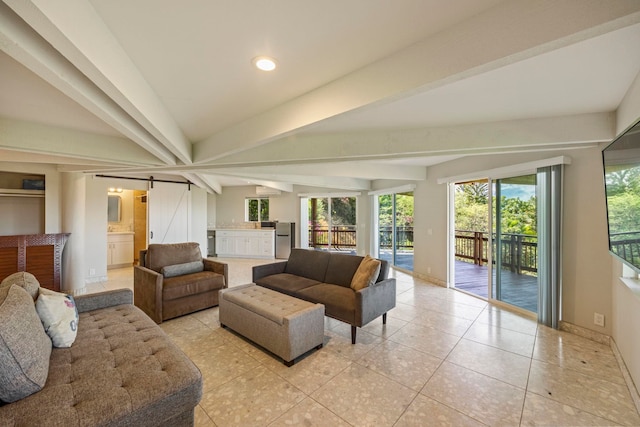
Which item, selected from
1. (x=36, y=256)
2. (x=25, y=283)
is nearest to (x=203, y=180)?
(x=36, y=256)

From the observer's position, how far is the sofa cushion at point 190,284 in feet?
10.9

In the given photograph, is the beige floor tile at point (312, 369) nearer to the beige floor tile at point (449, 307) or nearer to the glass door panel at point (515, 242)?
the beige floor tile at point (449, 307)

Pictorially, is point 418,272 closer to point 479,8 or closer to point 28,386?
point 479,8

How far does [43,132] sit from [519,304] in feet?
20.0

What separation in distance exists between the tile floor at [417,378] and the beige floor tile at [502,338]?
1cm

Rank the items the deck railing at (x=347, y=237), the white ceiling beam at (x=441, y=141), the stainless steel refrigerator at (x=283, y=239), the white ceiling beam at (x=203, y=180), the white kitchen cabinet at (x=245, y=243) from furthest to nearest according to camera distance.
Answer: the stainless steel refrigerator at (x=283, y=239) < the white kitchen cabinet at (x=245, y=243) < the deck railing at (x=347, y=237) < the white ceiling beam at (x=203, y=180) < the white ceiling beam at (x=441, y=141)

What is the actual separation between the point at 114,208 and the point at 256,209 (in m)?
3.72

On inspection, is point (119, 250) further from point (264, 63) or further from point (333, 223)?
point (264, 63)

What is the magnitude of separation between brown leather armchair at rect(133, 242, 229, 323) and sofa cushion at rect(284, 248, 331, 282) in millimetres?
1026

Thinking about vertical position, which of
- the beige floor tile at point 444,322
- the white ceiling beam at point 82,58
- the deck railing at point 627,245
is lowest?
the beige floor tile at point 444,322

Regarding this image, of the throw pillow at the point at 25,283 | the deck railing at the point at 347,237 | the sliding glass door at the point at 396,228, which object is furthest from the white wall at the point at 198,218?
the throw pillow at the point at 25,283

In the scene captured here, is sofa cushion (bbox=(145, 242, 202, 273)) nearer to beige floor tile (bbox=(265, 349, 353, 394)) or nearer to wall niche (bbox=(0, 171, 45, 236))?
beige floor tile (bbox=(265, 349, 353, 394))

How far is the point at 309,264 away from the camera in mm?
3900

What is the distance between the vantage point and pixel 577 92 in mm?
1920
